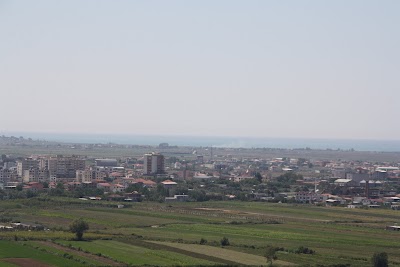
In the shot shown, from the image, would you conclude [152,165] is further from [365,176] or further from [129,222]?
[129,222]

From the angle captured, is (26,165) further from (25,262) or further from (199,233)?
(25,262)

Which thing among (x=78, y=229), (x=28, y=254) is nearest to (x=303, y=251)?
(x=78, y=229)

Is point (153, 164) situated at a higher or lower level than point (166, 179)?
higher

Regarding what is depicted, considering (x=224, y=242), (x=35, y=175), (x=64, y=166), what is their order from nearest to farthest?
(x=224, y=242) → (x=35, y=175) → (x=64, y=166)

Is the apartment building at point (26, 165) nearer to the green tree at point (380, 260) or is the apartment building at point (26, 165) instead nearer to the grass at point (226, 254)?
the grass at point (226, 254)

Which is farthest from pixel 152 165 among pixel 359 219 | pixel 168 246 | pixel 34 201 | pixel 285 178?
pixel 168 246

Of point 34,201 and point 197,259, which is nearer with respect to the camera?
point 197,259

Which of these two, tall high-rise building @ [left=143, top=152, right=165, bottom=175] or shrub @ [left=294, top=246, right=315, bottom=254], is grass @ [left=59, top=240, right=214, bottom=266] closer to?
shrub @ [left=294, top=246, right=315, bottom=254]

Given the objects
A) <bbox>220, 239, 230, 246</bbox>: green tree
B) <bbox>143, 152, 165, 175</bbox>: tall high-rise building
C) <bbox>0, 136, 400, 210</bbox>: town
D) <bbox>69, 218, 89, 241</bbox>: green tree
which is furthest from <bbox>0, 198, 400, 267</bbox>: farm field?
<bbox>143, 152, 165, 175</bbox>: tall high-rise building
